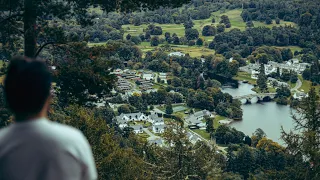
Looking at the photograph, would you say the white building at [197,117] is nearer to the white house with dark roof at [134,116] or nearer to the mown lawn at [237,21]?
the white house with dark roof at [134,116]

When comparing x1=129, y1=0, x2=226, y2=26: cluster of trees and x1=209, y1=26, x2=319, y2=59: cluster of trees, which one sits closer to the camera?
x1=209, y1=26, x2=319, y2=59: cluster of trees

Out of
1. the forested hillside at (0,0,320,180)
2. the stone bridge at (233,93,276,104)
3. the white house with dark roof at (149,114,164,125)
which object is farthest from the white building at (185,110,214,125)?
the stone bridge at (233,93,276,104)

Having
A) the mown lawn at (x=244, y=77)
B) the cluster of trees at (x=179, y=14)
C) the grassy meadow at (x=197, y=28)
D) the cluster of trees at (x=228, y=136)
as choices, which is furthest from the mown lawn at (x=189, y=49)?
the cluster of trees at (x=228, y=136)

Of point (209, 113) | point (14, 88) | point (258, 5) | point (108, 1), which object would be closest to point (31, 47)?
point (108, 1)

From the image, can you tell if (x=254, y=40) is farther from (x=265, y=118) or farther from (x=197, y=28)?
(x=265, y=118)

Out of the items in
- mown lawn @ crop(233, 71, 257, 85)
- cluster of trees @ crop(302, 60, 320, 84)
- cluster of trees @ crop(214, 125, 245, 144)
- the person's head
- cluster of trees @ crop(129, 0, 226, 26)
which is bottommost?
mown lawn @ crop(233, 71, 257, 85)

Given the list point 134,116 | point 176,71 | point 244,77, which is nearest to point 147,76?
point 176,71

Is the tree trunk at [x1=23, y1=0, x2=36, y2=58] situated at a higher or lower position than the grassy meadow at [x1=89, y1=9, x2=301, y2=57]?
higher

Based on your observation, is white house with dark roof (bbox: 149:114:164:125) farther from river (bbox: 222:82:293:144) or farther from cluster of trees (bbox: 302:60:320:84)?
cluster of trees (bbox: 302:60:320:84)
